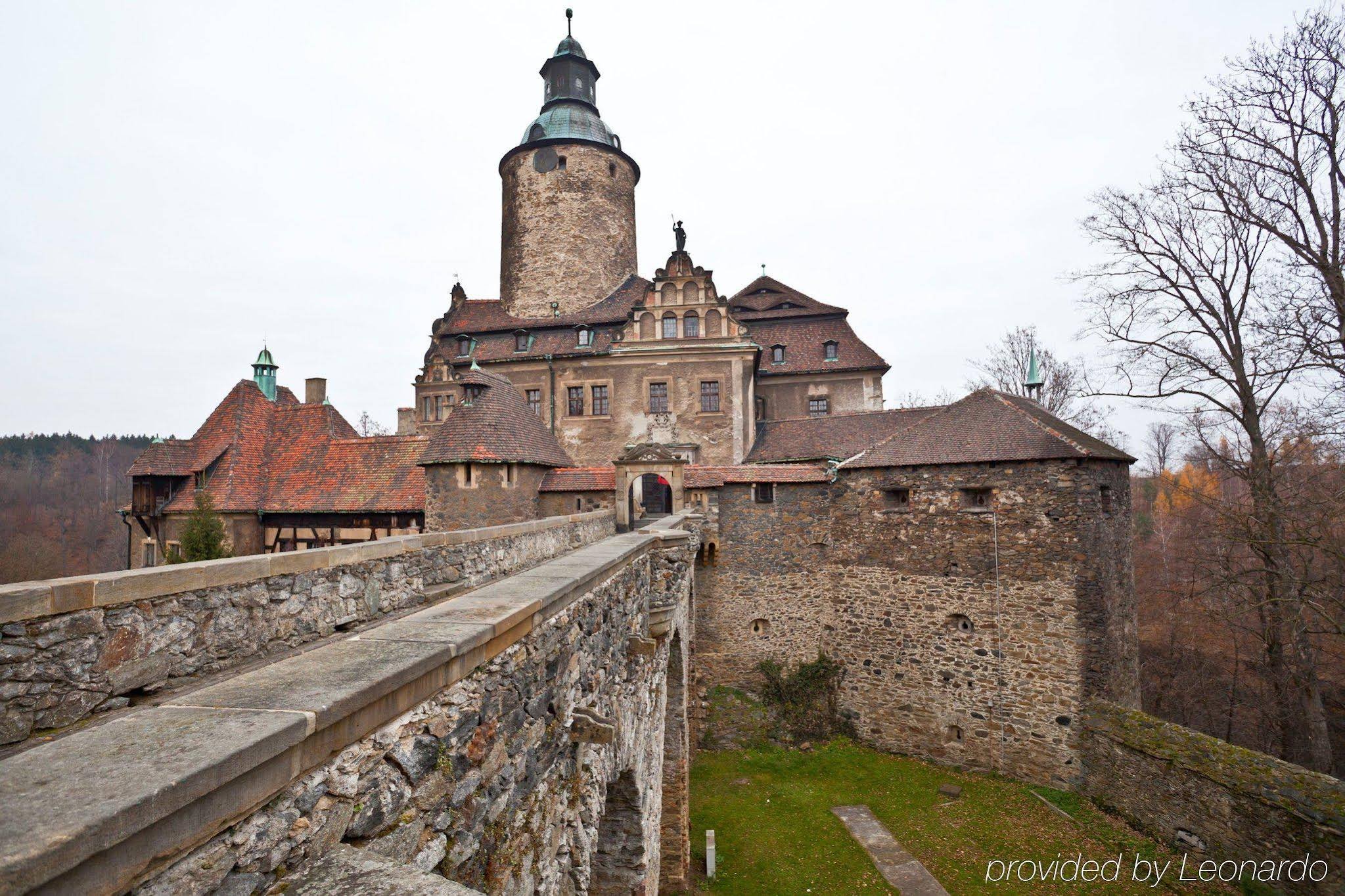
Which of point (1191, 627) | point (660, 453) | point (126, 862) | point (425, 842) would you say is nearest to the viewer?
point (126, 862)

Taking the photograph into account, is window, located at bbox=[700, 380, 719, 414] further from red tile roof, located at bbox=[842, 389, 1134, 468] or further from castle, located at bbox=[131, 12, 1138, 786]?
red tile roof, located at bbox=[842, 389, 1134, 468]

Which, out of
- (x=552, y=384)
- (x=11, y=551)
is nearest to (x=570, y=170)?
(x=552, y=384)

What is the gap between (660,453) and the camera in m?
16.9

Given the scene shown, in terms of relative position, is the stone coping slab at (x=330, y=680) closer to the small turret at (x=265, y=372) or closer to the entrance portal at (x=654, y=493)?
the entrance portal at (x=654, y=493)

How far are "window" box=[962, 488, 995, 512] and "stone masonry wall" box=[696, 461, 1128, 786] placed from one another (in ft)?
0.43

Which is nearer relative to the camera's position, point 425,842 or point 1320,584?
point 425,842

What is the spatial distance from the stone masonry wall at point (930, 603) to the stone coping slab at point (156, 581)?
14103 mm

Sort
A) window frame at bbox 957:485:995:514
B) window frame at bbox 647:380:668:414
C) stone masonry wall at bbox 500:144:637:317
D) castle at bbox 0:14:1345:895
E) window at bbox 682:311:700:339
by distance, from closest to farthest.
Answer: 1. castle at bbox 0:14:1345:895
2. window frame at bbox 957:485:995:514
3. window at bbox 682:311:700:339
4. window frame at bbox 647:380:668:414
5. stone masonry wall at bbox 500:144:637:317

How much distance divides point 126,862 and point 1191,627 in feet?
94.9

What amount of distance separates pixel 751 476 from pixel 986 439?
598cm

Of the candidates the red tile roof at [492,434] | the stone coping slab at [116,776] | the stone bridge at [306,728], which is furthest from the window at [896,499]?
the stone coping slab at [116,776]

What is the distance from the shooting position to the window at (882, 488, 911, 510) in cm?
1625

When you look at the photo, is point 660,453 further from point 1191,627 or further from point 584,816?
point 1191,627

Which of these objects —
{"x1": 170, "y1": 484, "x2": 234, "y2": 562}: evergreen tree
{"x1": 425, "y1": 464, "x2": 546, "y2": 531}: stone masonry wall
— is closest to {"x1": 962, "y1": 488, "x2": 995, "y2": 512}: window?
{"x1": 425, "y1": 464, "x2": 546, "y2": 531}: stone masonry wall
